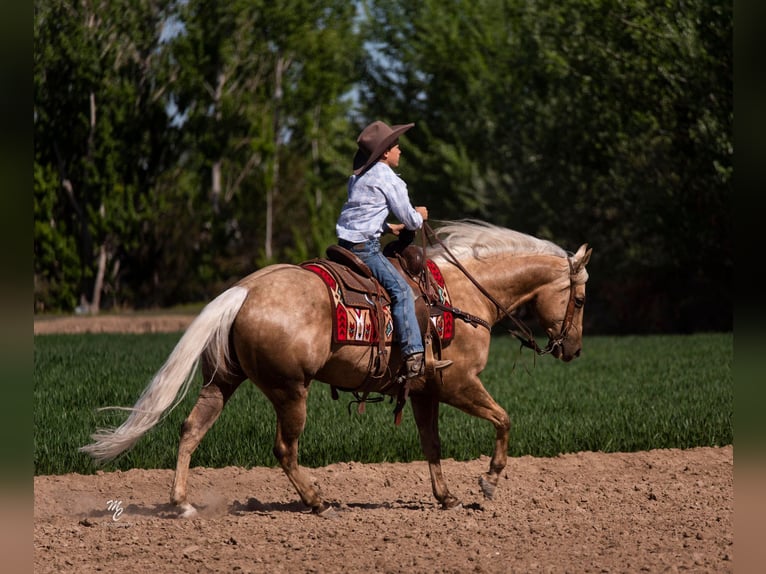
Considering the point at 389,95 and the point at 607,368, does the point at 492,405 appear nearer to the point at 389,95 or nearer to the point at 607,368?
the point at 607,368

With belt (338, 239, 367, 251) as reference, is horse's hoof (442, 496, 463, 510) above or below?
below

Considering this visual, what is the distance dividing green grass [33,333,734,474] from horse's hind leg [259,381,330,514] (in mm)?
2333

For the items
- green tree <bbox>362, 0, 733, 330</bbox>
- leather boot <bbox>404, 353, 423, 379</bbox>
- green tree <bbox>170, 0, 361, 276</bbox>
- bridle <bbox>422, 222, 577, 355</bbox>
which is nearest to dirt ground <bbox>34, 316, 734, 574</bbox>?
leather boot <bbox>404, 353, 423, 379</bbox>

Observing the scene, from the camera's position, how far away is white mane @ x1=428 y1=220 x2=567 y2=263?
8.81 meters

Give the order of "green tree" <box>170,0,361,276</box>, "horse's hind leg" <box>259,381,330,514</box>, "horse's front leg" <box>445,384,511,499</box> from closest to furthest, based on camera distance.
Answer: "horse's hind leg" <box>259,381,330,514</box>, "horse's front leg" <box>445,384,511,499</box>, "green tree" <box>170,0,361,276</box>

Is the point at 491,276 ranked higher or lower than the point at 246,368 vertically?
higher

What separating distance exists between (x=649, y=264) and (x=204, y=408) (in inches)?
837

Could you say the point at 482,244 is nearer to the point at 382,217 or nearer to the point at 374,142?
the point at 382,217

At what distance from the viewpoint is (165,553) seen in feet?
22.1

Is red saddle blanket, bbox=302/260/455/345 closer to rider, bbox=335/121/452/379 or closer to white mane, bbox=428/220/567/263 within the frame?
rider, bbox=335/121/452/379

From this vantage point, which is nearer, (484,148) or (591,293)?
(591,293)

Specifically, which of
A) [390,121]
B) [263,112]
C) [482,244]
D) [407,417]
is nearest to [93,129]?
[263,112]
